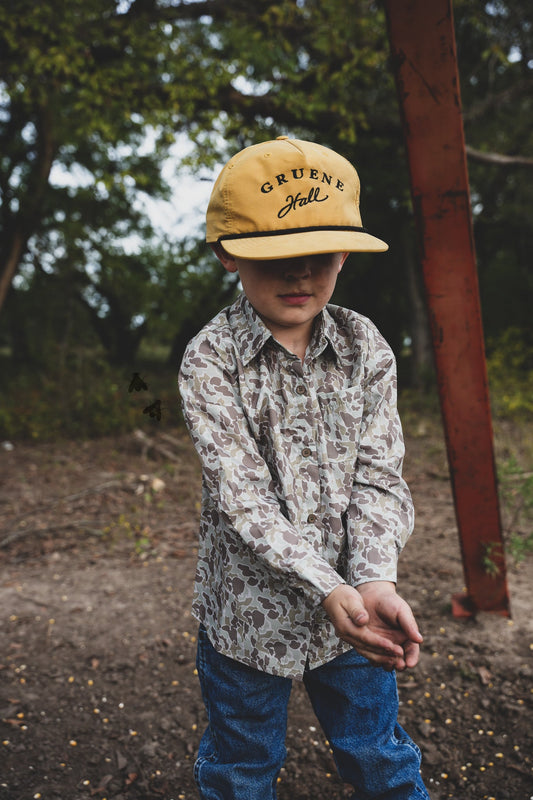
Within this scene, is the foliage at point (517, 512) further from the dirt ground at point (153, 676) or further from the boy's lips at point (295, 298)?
the boy's lips at point (295, 298)

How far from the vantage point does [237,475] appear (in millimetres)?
1373

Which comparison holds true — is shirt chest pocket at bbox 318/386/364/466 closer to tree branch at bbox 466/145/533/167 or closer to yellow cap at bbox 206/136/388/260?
yellow cap at bbox 206/136/388/260

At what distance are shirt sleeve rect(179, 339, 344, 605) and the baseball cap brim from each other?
0.27 m

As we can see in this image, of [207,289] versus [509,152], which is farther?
[509,152]

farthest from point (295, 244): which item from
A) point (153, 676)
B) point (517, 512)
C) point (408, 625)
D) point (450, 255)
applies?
point (517, 512)

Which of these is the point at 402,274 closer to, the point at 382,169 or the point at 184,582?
the point at 382,169

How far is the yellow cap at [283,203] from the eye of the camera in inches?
52.6

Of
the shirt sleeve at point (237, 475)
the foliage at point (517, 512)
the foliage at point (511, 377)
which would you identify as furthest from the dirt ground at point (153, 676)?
the foliage at point (511, 377)

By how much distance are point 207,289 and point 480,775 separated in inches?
313

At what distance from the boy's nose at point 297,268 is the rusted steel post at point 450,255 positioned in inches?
38.2

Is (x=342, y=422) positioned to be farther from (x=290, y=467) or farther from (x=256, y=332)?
(x=256, y=332)

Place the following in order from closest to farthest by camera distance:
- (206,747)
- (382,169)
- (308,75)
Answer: (206,747) → (308,75) → (382,169)

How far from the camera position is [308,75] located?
6684 mm

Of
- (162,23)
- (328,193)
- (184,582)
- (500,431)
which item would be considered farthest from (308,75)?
(328,193)
